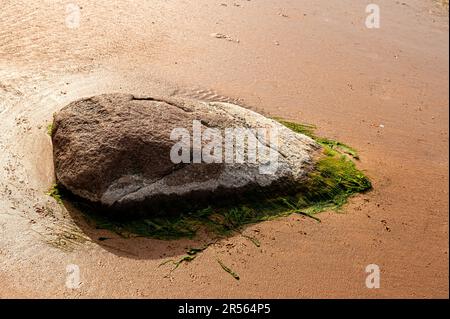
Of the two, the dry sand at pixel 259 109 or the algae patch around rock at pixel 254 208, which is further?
the algae patch around rock at pixel 254 208

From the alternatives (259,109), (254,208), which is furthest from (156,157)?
(259,109)

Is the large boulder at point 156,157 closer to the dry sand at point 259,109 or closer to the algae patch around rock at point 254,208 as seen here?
the algae patch around rock at point 254,208

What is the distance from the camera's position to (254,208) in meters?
4.88

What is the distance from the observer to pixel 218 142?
498cm

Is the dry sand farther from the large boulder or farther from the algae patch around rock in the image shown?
the large boulder

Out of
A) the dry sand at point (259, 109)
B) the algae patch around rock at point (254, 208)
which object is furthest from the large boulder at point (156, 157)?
the dry sand at point (259, 109)

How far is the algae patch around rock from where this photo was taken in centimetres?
452

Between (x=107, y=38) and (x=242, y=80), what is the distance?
84.6 inches

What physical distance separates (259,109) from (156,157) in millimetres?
2290

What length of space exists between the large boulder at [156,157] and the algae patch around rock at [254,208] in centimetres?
10

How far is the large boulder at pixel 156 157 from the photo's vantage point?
457 centimetres

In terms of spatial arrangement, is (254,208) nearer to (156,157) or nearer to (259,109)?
(156,157)
